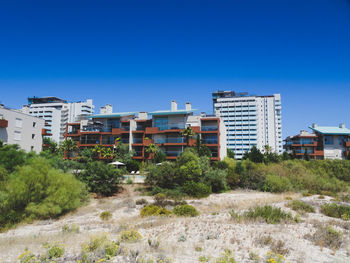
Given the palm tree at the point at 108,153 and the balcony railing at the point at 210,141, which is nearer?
the balcony railing at the point at 210,141

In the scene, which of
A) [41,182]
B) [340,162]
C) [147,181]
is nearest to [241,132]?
[340,162]

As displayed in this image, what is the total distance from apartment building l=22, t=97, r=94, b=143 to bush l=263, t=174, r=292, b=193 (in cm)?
9665

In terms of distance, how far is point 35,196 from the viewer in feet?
60.5

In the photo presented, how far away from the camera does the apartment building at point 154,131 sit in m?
44.1

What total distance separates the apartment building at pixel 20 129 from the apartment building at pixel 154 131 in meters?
8.82

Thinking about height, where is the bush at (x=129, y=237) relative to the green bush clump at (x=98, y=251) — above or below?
below

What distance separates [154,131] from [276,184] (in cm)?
2368

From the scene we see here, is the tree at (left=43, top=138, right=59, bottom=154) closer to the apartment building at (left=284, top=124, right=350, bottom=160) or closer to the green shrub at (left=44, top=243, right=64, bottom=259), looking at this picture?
the green shrub at (left=44, top=243, right=64, bottom=259)

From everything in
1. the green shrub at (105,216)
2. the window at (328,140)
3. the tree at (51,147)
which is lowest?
the green shrub at (105,216)

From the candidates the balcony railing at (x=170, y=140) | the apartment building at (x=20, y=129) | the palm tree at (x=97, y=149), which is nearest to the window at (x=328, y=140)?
the balcony railing at (x=170, y=140)

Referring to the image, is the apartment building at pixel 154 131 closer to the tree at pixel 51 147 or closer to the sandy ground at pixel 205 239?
the tree at pixel 51 147

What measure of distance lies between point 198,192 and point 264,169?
36.3 ft

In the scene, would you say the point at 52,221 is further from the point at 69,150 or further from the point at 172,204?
the point at 69,150

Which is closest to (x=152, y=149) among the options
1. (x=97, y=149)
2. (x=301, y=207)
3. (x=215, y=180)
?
(x=97, y=149)
